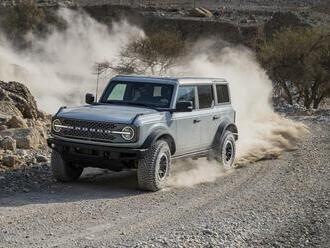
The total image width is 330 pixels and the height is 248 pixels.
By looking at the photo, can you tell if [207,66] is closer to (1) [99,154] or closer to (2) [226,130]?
(2) [226,130]

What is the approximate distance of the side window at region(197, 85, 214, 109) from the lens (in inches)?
448

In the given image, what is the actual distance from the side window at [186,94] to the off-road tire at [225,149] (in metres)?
1.13

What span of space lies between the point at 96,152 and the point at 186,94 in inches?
89.1

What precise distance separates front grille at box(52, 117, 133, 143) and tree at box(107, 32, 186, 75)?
23.3 meters

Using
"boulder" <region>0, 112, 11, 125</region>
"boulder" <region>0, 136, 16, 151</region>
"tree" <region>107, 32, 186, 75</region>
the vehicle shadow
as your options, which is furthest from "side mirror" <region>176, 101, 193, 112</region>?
"tree" <region>107, 32, 186, 75</region>

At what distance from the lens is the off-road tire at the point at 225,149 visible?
11.8m

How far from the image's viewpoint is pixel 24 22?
68750 mm

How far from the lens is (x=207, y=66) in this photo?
2620 centimetres

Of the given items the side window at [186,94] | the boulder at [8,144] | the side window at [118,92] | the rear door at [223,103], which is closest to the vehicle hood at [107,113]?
the side window at [118,92]

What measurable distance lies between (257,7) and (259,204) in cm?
7955

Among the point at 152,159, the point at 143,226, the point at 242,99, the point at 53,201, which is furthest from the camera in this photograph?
the point at 242,99

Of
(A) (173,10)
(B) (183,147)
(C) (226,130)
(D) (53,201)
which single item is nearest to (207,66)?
(C) (226,130)

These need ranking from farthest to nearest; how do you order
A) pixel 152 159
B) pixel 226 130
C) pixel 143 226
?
pixel 226 130
pixel 152 159
pixel 143 226

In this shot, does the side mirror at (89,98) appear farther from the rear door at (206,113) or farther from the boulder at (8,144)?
→ the boulder at (8,144)
